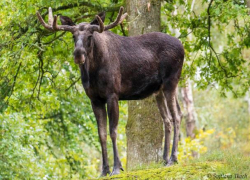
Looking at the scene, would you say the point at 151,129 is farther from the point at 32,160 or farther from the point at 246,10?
the point at 32,160

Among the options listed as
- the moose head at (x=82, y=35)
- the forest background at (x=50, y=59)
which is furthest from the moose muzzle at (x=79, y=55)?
the forest background at (x=50, y=59)

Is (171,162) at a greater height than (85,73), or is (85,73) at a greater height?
(85,73)

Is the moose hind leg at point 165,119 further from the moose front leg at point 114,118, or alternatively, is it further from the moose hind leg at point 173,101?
the moose front leg at point 114,118

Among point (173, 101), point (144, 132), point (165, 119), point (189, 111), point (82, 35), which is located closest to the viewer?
point (82, 35)

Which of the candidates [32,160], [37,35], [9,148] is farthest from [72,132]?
[37,35]

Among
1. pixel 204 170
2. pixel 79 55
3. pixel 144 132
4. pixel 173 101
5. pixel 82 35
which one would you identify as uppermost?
pixel 82 35

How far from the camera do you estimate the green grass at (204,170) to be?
9297 mm

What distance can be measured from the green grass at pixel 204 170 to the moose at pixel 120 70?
68cm

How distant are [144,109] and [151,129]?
→ 0.50 metres

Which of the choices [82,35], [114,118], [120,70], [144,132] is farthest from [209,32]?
[82,35]

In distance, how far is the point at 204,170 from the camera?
9492 millimetres

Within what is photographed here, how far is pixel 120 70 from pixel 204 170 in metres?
2.56

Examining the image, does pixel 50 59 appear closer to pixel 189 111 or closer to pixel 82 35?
pixel 82 35

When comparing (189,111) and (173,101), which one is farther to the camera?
(189,111)
